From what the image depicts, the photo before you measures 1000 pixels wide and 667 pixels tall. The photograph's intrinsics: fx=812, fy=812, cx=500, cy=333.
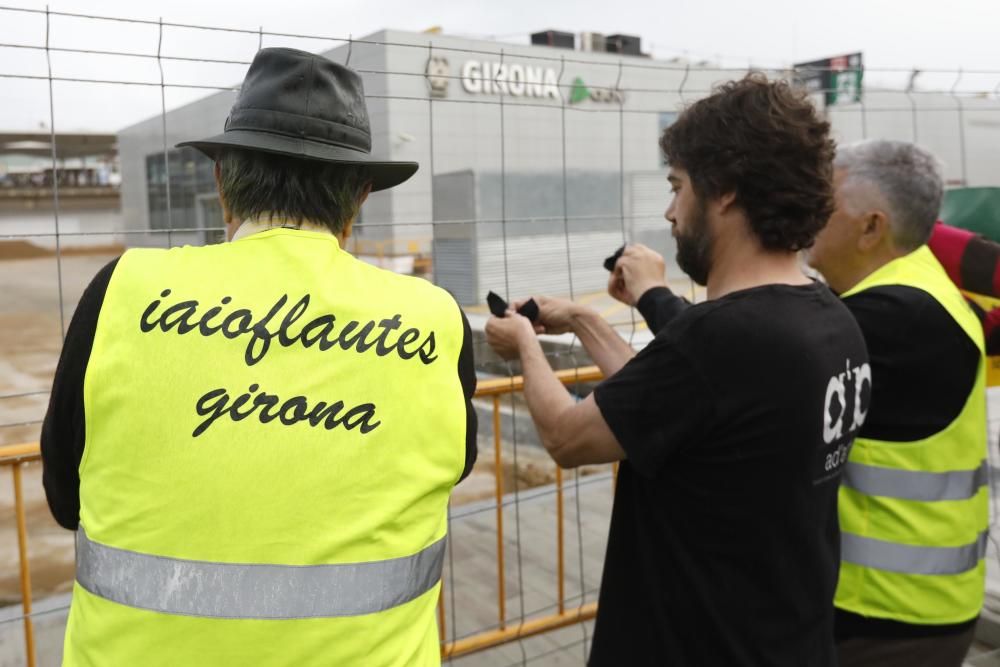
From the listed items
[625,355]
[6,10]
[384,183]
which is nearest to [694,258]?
[625,355]

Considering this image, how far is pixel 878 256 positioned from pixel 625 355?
2.71ft

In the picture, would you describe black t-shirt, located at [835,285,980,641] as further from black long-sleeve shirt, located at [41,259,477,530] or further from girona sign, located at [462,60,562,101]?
Result: girona sign, located at [462,60,562,101]

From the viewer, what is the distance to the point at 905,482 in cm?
210

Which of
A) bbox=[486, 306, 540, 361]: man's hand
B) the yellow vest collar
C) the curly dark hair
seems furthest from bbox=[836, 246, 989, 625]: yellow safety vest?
the yellow vest collar

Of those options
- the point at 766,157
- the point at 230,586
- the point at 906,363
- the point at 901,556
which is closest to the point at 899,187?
the point at 906,363

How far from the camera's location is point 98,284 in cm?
125

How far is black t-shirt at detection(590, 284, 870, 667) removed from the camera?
4.91 ft

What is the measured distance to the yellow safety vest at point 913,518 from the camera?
2.10 m

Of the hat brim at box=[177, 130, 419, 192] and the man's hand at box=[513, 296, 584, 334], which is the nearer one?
the hat brim at box=[177, 130, 419, 192]

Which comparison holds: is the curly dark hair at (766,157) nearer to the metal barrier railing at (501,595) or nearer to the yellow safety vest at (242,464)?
the yellow safety vest at (242,464)

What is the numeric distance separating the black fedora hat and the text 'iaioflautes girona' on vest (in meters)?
0.30

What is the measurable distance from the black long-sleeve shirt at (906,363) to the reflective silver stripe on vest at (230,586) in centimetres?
111

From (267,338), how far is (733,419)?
0.84m

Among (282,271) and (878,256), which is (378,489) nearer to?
(282,271)
